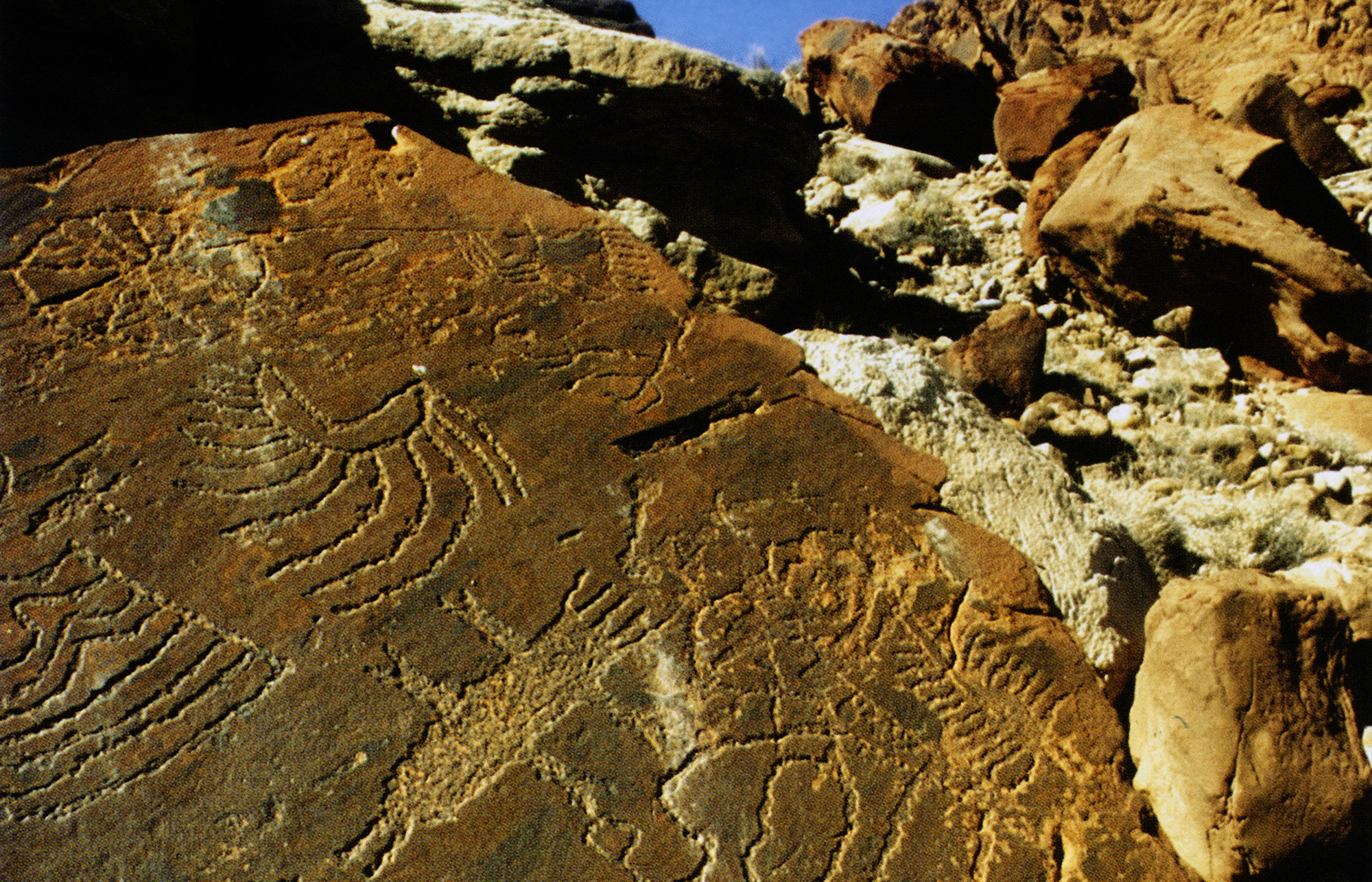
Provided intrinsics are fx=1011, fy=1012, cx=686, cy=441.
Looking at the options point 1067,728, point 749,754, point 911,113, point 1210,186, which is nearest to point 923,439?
point 1067,728

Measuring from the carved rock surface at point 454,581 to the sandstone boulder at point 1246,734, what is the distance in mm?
97

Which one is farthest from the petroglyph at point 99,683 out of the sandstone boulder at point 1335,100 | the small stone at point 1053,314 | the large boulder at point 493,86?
the sandstone boulder at point 1335,100

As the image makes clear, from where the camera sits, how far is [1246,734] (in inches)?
76.0

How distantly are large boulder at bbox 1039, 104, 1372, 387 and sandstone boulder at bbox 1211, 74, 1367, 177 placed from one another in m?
1.56

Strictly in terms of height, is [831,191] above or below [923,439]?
below

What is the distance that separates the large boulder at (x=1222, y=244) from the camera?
4324mm

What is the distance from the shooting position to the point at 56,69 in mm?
3307

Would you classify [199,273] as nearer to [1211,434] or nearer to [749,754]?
[749,754]

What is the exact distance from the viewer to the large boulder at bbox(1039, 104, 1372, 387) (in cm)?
432

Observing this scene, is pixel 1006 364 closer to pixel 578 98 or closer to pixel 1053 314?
pixel 1053 314

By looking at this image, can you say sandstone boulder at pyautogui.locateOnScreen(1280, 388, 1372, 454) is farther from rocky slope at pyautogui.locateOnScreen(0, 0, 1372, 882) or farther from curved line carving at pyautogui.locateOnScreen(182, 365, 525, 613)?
curved line carving at pyautogui.locateOnScreen(182, 365, 525, 613)

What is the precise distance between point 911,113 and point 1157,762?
645cm

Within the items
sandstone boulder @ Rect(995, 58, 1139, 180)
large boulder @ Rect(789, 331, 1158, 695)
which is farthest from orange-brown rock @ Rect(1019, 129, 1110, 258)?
large boulder @ Rect(789, 331, 1158, 695)

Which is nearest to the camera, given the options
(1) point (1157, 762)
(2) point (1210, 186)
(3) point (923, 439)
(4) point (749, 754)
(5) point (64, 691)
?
(5) point (64, 691)
